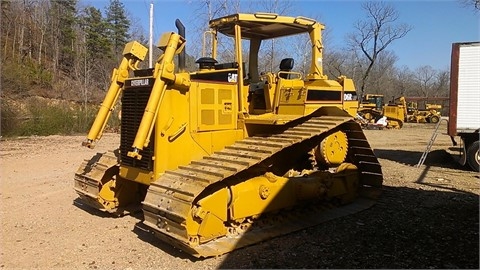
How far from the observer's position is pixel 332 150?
6.92 meters

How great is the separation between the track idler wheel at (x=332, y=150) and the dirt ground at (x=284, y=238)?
3.10ft

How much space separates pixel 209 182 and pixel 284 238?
1432 millimetres

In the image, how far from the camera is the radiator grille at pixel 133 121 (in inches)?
228

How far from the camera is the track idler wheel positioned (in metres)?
6.79

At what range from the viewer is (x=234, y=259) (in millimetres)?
4945

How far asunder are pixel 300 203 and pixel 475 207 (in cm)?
302

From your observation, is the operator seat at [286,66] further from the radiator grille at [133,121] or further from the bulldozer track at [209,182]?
the radiator grille at [133,121]

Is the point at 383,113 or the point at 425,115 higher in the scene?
the point at 383,113

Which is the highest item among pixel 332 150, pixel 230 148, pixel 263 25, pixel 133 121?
pixel 263 25

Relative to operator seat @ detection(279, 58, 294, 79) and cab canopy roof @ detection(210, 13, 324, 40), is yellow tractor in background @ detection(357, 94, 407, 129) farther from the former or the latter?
operator seat @ detection(279, 58, 294, 79)

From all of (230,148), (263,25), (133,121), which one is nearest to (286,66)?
(263,25)

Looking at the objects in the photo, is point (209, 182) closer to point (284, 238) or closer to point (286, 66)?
point (284, 238)

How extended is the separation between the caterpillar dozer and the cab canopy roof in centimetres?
2

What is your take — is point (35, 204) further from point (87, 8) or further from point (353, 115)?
point (87, 8)
